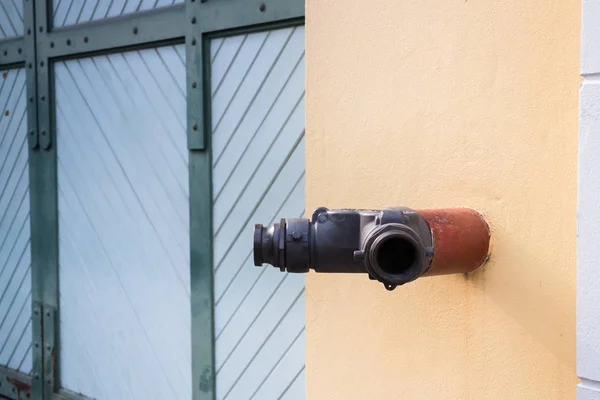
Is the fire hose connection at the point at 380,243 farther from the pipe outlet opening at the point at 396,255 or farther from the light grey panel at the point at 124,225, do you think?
the light grey panel at the point at 124,225

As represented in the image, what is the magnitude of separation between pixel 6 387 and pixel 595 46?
3.88 m

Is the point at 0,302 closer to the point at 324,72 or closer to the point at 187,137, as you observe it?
the point at 187,137

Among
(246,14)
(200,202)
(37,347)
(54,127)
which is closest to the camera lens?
(246,14)

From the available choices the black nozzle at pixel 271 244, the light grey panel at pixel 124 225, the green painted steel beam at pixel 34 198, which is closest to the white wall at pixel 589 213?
the black nozzle at pixel 271 244

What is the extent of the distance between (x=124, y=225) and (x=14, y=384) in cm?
135

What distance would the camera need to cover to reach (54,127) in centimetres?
389

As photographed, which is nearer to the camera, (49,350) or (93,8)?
(93,8)

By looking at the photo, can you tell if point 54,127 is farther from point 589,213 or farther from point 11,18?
point 589,213

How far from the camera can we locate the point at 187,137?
10.4 ft

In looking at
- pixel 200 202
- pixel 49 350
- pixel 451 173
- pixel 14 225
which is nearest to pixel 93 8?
pixel 200 202

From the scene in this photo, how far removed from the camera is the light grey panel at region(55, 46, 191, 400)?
3301mm

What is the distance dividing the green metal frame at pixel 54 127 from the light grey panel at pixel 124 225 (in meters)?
0.06

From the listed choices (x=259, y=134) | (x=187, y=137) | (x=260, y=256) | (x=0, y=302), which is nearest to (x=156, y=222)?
(x=187, y=137)

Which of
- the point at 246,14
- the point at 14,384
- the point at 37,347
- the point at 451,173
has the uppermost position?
the point at 246,14
